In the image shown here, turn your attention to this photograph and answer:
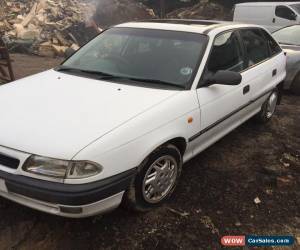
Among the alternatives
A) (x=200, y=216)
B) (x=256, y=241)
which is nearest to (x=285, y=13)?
(x=200, y=216)

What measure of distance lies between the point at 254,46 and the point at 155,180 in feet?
8.02

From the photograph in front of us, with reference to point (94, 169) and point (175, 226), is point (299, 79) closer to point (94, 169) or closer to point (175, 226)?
point (175, 226)

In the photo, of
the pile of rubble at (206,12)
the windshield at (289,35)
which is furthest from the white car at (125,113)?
the pile of rubble at (206,12)

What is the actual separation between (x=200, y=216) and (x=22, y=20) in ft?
46.2

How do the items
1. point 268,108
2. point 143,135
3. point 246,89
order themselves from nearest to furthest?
point 143,135 → point 246,89 → point 268,108

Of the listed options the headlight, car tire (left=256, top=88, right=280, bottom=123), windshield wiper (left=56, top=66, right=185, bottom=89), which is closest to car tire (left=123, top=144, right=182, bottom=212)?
the headlight

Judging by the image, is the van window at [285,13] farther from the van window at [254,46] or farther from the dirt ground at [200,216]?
the dirt ground at [200,216]

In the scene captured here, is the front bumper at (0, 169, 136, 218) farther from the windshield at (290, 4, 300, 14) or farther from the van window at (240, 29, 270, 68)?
the windshield at (290, 4, 300, 14)

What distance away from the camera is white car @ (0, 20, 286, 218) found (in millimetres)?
2666

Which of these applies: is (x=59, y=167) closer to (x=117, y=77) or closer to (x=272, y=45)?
(x=117, y=77)

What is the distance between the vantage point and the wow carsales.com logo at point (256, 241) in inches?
121

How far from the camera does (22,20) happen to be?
49.9 feet

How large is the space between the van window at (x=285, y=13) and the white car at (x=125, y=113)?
1013cm

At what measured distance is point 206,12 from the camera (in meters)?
22.5
